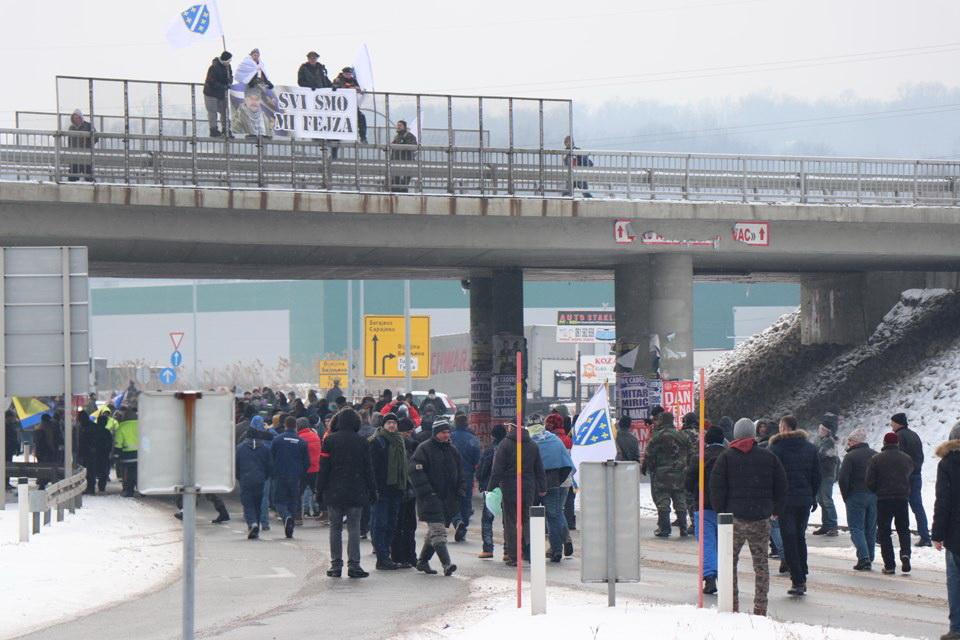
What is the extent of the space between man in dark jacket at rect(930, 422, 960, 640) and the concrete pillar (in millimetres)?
28705

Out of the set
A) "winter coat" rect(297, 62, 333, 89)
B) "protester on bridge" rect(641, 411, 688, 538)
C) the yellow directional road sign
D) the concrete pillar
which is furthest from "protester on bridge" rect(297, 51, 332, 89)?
the yellow directional road sign

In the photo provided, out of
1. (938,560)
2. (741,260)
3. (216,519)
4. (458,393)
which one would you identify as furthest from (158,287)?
(938,560)

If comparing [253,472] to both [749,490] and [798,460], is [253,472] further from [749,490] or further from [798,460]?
[749,490]

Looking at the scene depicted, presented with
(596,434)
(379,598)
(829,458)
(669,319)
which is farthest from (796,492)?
(669,319)

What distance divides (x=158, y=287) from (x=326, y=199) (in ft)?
310

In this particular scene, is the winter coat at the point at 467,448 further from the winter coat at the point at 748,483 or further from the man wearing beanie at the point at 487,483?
the winter coat at the point at 748,483

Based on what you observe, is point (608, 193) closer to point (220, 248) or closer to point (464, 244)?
point (464, 244)

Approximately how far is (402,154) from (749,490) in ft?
63.3

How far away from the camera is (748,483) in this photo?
1327 centimetres

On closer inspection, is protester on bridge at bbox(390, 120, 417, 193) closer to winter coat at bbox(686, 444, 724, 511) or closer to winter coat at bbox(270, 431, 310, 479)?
winter coat at bbox(270, 431, 310, 479)

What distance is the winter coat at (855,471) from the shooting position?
56.3ft

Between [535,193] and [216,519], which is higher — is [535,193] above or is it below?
above

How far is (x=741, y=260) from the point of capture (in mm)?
36812

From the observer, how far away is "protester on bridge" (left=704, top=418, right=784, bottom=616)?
43.4ft
